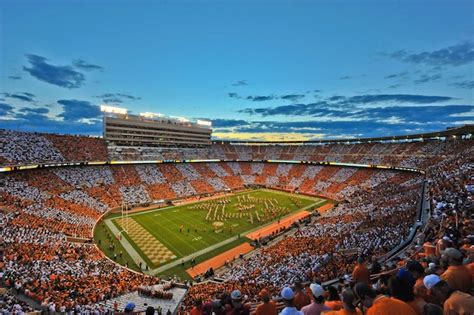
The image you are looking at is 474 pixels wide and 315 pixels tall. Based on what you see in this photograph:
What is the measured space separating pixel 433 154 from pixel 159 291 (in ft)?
191

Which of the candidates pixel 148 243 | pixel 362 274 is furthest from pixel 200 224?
pixel 362 274

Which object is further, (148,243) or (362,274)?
(148,243)

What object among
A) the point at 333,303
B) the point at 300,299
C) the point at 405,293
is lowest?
the point at 300,299

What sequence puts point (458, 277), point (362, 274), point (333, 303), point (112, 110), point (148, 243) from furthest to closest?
1. point (112, 110)
2. point (148, 243)
3. point (362, 274)
4. point (333, 303)
5. point (458, 277)

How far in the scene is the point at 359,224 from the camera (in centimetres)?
2628

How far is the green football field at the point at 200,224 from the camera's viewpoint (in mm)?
30609

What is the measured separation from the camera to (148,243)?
32031mm

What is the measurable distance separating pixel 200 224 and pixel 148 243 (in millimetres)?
8977

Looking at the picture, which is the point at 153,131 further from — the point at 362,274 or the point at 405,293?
the point at 405,293

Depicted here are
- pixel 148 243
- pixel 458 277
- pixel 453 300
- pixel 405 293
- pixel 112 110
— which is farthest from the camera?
pixel 112 110

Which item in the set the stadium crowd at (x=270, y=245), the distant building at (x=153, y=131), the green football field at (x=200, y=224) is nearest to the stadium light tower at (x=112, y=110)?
the distant building at (x=153, y=131)

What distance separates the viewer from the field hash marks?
28513mm

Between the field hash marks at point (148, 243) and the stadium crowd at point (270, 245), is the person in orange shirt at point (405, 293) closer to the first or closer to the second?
the stadium crowd at point (270, 245)

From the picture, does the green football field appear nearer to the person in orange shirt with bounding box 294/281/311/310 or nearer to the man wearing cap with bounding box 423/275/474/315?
the person in orange shirt with bounding box 294/281/311/310
